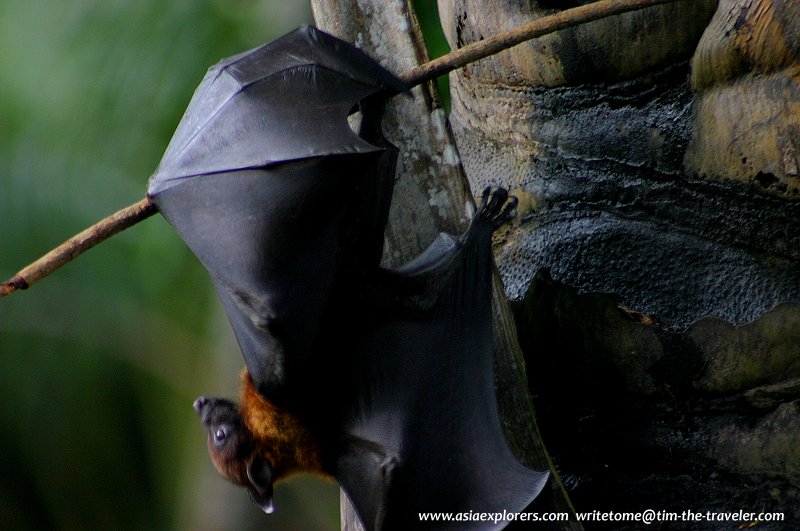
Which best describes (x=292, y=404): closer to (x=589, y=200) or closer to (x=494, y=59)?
(x=589, y=200)

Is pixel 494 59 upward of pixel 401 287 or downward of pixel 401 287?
upward

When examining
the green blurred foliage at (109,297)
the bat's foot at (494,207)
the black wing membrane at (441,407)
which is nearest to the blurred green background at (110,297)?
the green blurred foliage at (109,297)

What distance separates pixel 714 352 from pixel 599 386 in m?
0.18

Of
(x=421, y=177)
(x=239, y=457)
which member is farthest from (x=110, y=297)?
(x=421, y=177)

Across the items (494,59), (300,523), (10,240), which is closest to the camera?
(494,59)

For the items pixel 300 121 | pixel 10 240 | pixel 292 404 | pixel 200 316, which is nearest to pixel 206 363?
pixel 200 316

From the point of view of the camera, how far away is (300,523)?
3.15m

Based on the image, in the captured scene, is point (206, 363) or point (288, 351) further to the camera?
point (206, 363)

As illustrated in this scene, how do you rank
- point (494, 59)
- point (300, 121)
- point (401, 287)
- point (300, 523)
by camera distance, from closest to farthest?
point (300, 121), point (401, 287), point (494, 59), point (300, 523)

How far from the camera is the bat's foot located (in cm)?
113

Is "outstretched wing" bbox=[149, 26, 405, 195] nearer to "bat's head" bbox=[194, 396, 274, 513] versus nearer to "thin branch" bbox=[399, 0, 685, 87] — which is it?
"thin branch" bbox=[399, 0, 685, 87]

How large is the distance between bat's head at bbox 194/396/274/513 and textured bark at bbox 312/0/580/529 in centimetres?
42

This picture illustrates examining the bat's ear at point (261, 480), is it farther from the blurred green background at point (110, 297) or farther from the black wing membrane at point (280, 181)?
the blurred green background at point (110, 297)

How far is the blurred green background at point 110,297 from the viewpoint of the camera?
8.08 ft
